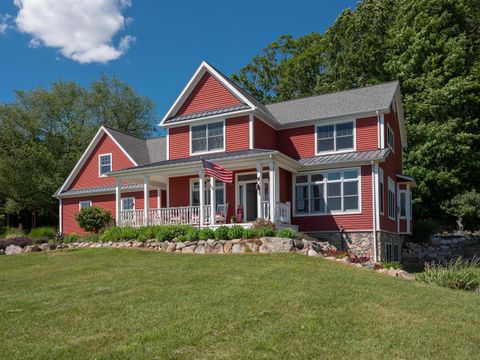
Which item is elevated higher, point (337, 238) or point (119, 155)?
point (119, 155)

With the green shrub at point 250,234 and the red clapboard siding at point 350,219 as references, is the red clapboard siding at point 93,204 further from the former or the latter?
the green shrub at point 250,234

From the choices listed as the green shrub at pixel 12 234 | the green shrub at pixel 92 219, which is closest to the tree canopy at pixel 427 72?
the green shrub at pixel 92 219

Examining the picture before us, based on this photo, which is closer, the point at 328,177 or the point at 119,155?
the point at 328,177

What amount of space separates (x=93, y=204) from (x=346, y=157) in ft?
52.9

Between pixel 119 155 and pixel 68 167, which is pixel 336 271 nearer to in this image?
pixel 119 155

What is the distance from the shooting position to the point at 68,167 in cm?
4078

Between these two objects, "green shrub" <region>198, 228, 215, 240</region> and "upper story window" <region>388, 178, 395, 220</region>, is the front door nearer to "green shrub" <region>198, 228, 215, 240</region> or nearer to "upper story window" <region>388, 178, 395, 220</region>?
"green shrub" <region>198, 228, 215, 240</region>

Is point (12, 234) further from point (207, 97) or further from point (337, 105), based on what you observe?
point (337, 105)

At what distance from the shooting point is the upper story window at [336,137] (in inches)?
880

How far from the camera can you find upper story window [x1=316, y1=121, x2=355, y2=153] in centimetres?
2236

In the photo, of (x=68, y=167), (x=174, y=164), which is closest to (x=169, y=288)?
(x=174, y=164)

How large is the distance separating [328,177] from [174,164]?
21.2 feet

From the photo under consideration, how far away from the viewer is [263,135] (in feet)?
76.1

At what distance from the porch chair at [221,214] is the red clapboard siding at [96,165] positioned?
8.77m
